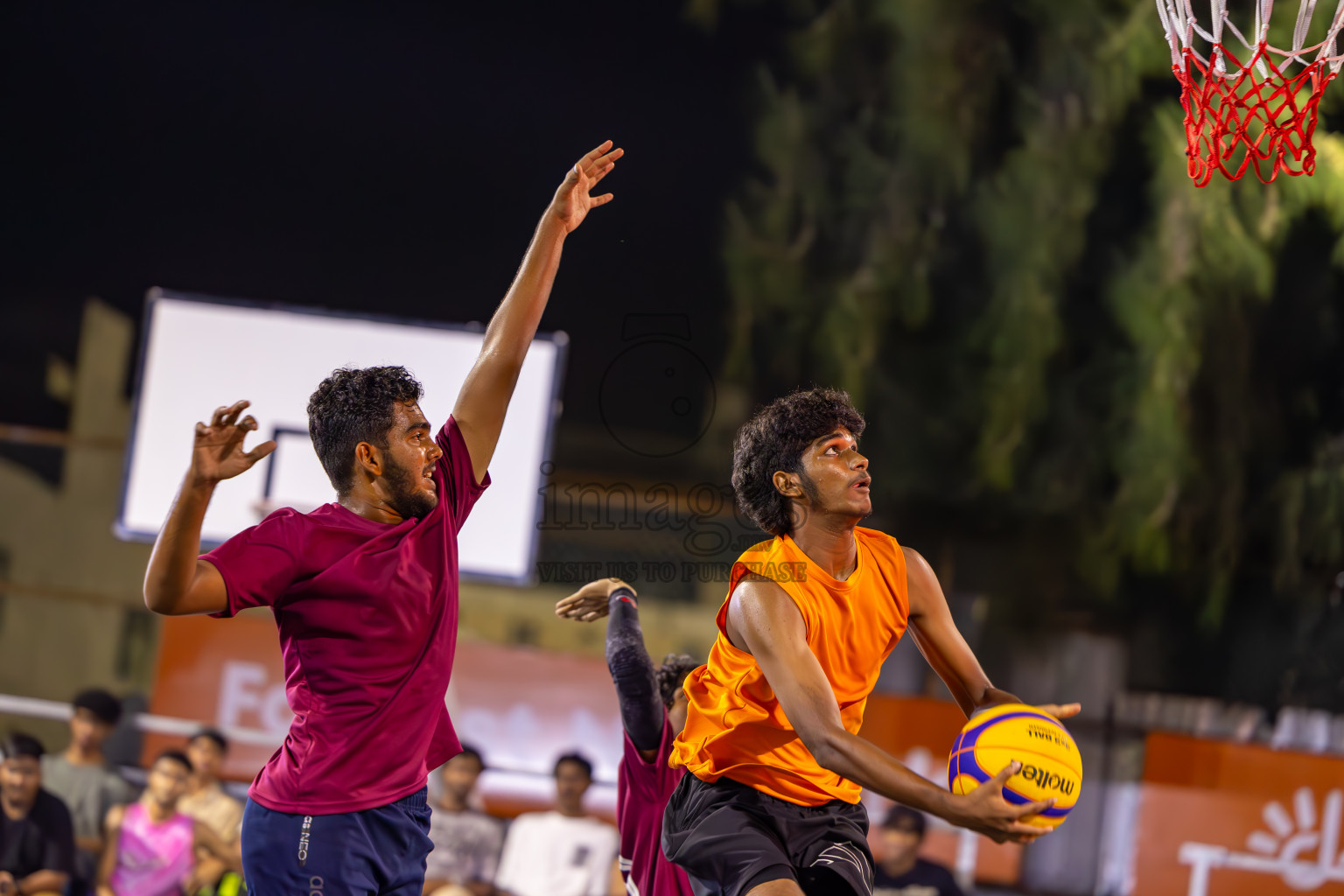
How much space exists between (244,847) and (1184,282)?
660 cm

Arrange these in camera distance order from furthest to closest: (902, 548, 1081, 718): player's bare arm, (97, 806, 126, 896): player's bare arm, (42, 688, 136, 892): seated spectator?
1. (42, 688, 136, 892): seated spectator
2. (97, 806, 126, 896): player's bare arm
3. (902, 548, 1081, 718): player's bare arm

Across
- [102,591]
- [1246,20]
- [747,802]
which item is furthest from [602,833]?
[1246,20]

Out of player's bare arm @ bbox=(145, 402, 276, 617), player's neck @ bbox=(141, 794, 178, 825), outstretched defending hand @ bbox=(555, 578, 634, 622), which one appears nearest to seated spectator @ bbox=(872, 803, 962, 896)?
outstretched defending hand @ bbox=(555, 578, 634, 622)

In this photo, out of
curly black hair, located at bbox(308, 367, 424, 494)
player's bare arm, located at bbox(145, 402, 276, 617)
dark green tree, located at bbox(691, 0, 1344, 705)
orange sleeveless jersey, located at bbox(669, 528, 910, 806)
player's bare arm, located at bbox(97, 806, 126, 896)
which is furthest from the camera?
dark green tree, located at bbox(691, 0, 1344, 705)

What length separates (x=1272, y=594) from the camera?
704 cm

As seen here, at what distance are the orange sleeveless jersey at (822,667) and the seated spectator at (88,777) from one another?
5.05 metres

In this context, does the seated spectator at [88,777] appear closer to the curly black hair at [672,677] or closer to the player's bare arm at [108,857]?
the player's bare arm at [108,857]

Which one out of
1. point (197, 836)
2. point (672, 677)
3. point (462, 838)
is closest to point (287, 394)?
point (197, 836)

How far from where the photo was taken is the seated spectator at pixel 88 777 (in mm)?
6422

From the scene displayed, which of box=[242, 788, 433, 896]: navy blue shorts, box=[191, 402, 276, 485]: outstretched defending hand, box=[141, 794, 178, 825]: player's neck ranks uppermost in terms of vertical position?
box=[191, 402, 276, 485]: outstretched defending hand

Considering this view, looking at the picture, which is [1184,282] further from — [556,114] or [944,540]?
[556,114]

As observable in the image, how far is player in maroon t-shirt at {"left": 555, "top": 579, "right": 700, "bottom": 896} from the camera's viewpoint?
324 cm

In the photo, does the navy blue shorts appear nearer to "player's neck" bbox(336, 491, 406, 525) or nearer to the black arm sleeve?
"player's neck" bbox(336, 491, 406, 525)

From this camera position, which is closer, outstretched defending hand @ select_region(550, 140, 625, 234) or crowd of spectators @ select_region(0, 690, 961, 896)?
outstretched defending hand @ select_region(550, 140, 625, 234)
